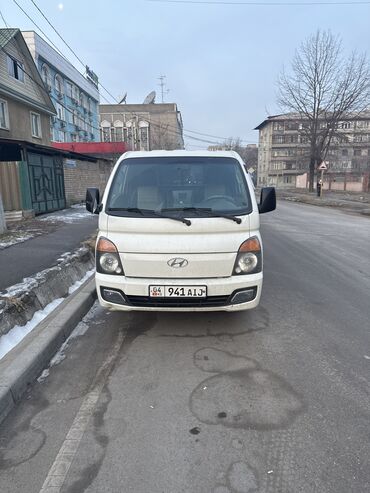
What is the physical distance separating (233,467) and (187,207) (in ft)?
8.31

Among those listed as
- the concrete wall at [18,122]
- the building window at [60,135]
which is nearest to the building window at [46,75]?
the building window at [60,135]

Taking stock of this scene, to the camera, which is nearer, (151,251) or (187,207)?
(151,251)

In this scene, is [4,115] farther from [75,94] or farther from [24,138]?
[75,94]

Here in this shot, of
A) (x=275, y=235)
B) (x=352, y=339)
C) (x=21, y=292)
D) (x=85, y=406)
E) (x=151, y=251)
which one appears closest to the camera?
(x=85, y=406)

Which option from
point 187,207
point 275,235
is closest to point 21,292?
point 187,207

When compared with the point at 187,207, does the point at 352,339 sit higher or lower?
lower

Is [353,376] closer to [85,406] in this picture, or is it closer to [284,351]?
[284,351]

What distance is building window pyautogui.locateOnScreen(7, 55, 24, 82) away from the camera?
19.9 m

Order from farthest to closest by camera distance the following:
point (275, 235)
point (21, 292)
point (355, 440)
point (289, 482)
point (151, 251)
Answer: point (275, 235) → point (21, 292) → point (151, 251) → point (355, 440) → point (289, 482)

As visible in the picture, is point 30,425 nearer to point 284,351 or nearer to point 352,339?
point 284,351

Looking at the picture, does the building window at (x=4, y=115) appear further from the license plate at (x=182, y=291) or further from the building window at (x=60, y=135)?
the license plate at (x=182, y=291)

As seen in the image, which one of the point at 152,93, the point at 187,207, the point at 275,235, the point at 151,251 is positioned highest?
the point at 152,93

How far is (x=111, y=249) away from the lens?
373 centimetres

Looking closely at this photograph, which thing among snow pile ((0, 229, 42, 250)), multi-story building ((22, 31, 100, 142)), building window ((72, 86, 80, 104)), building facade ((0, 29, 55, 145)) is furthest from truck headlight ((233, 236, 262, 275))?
building window ((72, 86, 80, 104))
